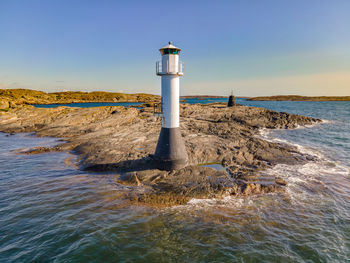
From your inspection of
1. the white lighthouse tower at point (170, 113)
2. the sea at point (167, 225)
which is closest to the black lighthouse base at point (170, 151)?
the white lighthouse tower at point (170, 113)

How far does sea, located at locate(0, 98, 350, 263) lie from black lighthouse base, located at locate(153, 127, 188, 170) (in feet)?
11.0

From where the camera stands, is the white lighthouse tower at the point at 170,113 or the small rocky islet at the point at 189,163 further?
the white lighthouse tower at the point at 170,113

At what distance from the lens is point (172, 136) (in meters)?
13.0

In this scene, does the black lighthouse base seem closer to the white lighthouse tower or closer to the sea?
the white lighthouse tower

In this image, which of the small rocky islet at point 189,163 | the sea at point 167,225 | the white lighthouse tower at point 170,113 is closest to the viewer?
the sea at point 167,225

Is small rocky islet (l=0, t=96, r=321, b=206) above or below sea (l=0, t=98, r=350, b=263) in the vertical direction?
above

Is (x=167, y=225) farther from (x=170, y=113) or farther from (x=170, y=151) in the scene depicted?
(x=170, y=113)

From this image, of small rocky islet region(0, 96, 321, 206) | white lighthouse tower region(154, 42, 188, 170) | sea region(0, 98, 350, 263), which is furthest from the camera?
white lighthouse tower region(154, 42, 188, 170)

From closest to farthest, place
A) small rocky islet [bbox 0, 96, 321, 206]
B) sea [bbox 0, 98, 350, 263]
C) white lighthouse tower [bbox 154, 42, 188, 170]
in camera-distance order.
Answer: sea [bbox 0, 98, 350, 263], small rocky islet [bbox 0, 96, 321, 206], white lighthouse tower [bbox 154, 42, 188, 170]

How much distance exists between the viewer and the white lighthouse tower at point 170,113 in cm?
1222

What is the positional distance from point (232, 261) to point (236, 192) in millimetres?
4784

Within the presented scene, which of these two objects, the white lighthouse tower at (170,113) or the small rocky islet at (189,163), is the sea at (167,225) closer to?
the small rocky islet at (189,163)

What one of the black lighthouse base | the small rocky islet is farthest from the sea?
the black lighthouse base

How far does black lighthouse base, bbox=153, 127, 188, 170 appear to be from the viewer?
1302cm
